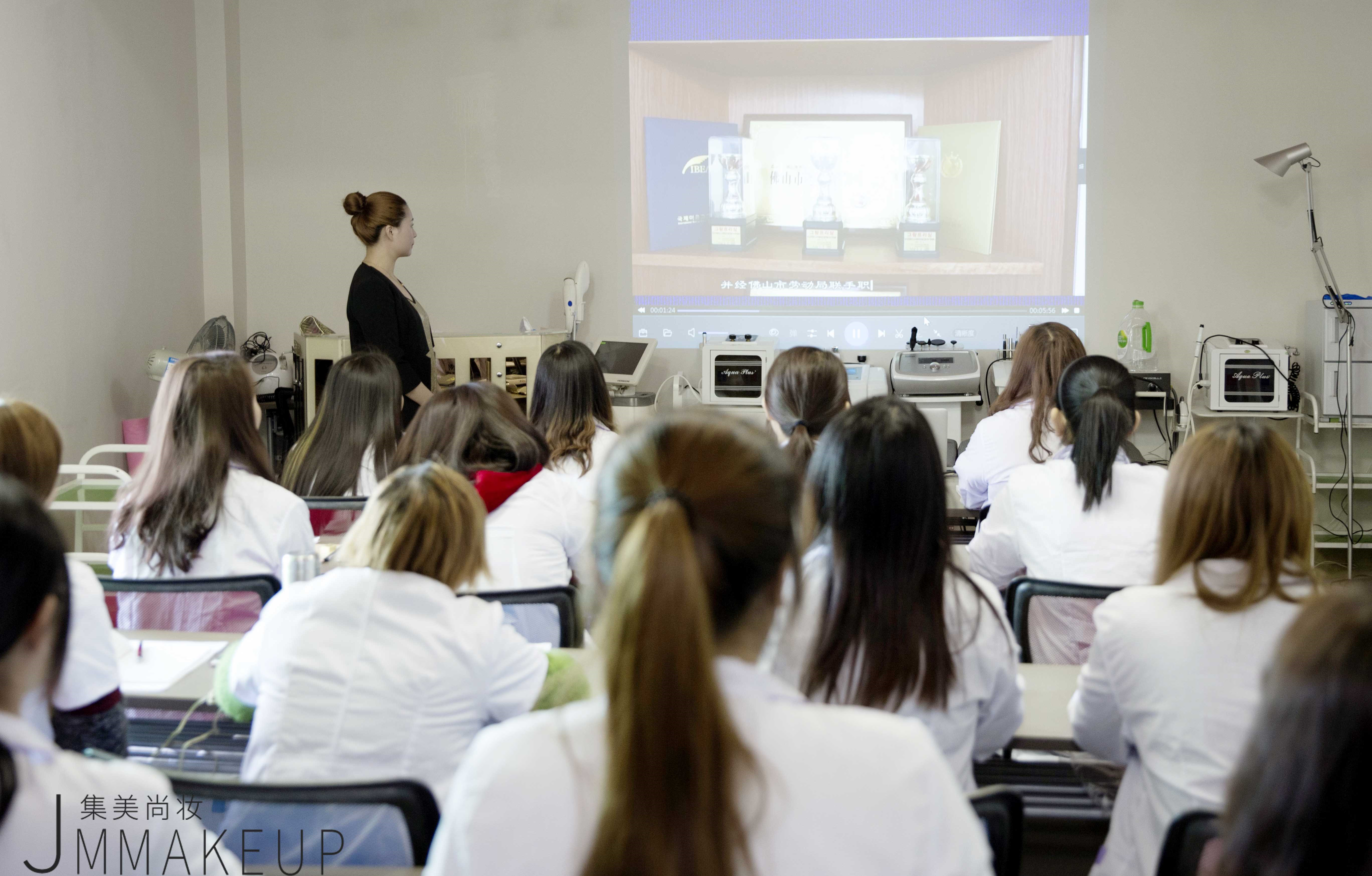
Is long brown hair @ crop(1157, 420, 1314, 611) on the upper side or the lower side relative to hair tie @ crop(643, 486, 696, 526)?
lower

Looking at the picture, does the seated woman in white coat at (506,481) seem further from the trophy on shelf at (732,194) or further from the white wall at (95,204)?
the trophy on shelf at (732,194)

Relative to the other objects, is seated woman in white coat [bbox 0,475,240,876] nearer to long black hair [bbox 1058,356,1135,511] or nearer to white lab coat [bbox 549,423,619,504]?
white lab coat [bbox 549,423,619,504]

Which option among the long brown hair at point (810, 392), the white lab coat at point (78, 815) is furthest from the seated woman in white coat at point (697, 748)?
the long brown hair at point (810, 392)

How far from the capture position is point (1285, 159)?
16.8ft

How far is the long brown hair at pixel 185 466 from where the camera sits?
217cm

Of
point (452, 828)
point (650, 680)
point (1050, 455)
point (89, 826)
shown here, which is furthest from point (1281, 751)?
point (1050, 455)

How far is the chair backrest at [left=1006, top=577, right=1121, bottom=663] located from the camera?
1859 mm

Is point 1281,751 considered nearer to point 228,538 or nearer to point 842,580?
point 842,580

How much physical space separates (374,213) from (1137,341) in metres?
3.72

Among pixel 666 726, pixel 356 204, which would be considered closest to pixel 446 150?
pixel 356 204

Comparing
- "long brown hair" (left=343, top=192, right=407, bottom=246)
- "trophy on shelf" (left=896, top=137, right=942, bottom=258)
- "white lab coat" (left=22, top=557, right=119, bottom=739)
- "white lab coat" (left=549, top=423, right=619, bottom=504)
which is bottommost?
"white lab coat" (left=22, top=557, right=119, bottom=739)

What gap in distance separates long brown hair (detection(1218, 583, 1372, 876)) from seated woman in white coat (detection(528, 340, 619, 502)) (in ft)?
6.96

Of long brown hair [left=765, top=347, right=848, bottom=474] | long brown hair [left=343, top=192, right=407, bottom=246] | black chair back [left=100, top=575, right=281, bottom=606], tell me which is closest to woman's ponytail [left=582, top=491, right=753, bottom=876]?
black chair back [left=100, top=575, right=281, bottom=606]

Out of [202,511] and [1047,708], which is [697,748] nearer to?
[1047,708]
